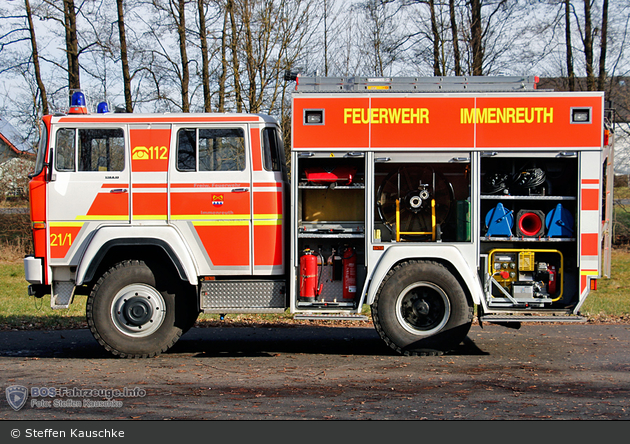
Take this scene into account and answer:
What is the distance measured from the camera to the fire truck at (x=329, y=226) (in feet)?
22.6

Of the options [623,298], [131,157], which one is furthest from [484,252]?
[623,298]

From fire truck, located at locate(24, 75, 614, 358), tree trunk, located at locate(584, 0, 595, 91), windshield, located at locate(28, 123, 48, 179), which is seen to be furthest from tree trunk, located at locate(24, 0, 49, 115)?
tree trunk, located at locate(584, 0, 595, 91)

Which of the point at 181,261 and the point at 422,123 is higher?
the point at 422,123

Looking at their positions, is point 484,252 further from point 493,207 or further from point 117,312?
point 117,312

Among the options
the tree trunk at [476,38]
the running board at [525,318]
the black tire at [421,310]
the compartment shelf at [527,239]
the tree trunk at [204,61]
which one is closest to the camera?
the running board at [525,318]

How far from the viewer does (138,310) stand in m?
6.96

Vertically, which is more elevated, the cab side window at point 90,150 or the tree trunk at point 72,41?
the tree trunk at point 72,41

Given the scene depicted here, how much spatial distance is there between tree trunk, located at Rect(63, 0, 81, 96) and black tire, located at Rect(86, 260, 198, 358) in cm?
1272

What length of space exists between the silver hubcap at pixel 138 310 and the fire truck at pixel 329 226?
0.02 metres

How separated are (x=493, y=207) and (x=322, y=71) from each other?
40.3ft

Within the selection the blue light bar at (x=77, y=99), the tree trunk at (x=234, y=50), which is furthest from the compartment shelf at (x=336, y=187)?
the tree trunk at (x=234, y=50)

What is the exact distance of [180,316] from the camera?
7.07m

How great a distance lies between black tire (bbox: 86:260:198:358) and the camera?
6953 millimetres

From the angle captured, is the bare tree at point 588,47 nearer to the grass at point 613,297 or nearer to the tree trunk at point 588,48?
the tree trunk at point 588,48
